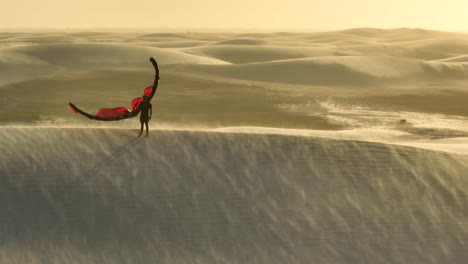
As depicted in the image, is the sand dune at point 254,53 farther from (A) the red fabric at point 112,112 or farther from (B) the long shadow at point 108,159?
(A) the red fabric at point 112,112

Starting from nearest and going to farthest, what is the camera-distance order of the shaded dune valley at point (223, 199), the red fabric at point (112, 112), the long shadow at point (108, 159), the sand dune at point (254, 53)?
the shaded dune valley at point (223, 199), the red fabric at point (112, 112), the long shadow at point (108, 159), the sand dune at point (254, 53)

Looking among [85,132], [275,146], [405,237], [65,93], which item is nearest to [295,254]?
[405,237]

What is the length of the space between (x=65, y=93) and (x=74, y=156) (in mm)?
13473

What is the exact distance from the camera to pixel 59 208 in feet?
27.2

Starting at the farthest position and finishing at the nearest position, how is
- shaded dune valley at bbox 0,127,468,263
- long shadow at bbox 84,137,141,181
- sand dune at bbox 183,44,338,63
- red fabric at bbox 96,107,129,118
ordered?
1. sand dune at bbox 183,44,338,63
2. long shadow at bbox 84,137,141,181
3. red fabric at bbox 96,107,129,118
4. shaded dune valley at bbox 0,127,468,263

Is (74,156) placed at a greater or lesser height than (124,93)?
greater

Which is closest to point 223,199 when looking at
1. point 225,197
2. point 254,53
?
point 225,197

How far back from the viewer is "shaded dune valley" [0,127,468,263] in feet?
25.9

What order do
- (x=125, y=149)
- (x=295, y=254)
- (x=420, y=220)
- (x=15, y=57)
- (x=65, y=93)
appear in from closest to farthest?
(x=295, y=254) < (x=420, y=220) < (x=125, y=149) < (x=65, y=93) < (x=15, y=57)

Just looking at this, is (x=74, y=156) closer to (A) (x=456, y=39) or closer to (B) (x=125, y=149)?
(B) (x=125, y=149)

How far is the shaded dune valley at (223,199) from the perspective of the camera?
25.9 feet

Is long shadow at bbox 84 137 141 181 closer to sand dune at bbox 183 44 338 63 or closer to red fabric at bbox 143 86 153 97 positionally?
red fabric at bbox 143 86 153 97

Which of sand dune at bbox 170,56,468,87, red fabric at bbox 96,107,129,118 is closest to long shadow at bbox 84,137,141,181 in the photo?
red fabric at bbox 96,107,129,118

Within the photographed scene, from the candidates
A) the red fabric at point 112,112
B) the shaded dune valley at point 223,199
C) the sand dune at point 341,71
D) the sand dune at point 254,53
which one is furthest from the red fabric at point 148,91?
the sand dune at point 254,53
